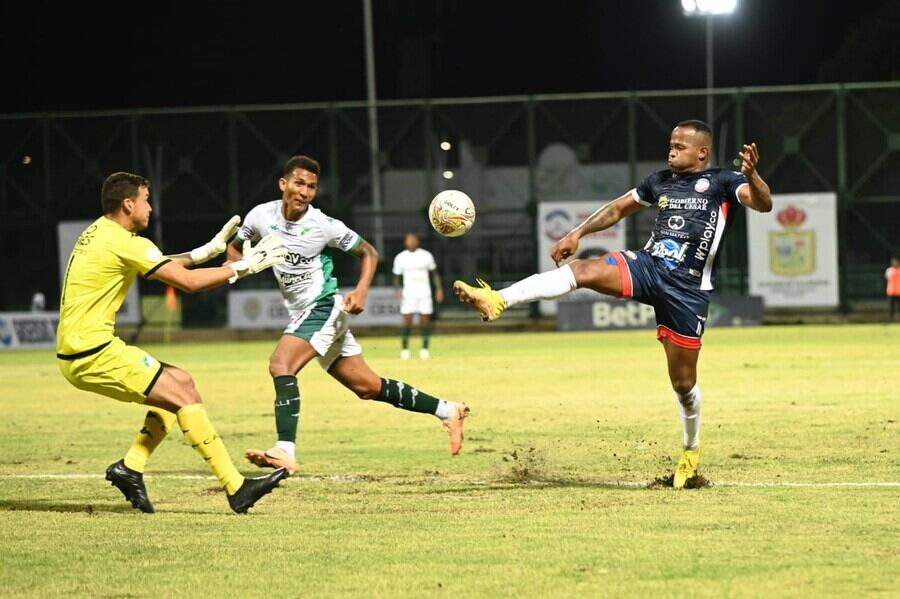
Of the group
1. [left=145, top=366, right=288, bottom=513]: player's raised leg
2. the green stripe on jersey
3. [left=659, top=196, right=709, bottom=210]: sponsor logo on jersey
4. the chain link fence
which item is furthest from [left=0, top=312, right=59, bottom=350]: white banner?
[left=659, top=196, right=709, bottom=210]: sponsor logo on jersey

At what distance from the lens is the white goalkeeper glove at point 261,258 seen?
847 centimetres

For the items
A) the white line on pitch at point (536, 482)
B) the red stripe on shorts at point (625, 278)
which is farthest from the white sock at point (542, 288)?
the white line on pitch at point (536, 482)

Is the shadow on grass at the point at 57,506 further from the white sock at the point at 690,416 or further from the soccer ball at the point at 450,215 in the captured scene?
the white sock at the point at 690,416

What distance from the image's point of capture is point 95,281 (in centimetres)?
866

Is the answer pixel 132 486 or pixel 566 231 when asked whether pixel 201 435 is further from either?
pixel 566 231

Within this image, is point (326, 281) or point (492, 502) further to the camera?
point (326, 281)

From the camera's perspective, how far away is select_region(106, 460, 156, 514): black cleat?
8969mm

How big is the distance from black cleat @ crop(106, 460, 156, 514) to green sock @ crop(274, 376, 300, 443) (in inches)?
48.2

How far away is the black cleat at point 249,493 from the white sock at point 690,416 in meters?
2.87

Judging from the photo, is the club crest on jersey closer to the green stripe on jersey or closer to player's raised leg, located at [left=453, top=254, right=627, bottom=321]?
player's raised leg, located at [left=453, top=254, right=627, bottom=321]

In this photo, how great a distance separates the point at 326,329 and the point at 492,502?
2072 millimetres

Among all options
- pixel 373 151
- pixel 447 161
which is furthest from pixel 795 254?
pixel 373 151

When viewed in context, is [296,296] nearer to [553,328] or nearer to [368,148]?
[553,328]

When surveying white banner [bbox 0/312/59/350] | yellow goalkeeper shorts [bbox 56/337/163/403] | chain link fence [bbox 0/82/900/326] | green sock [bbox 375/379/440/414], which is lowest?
white banner [bbox 0/312/59/350]
